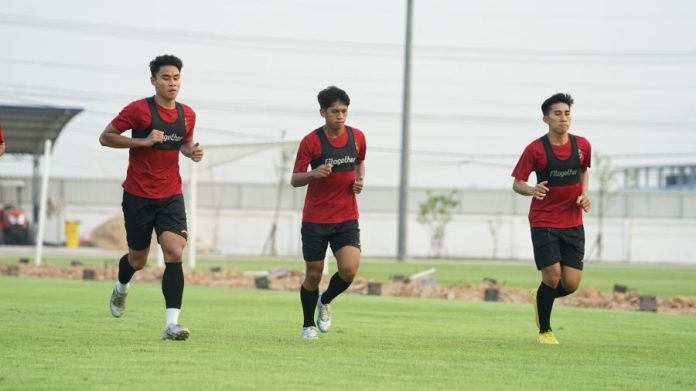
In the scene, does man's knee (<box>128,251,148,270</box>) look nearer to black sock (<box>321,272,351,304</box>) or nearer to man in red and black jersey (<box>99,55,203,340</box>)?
man in red and black jersey (<box>99,55,203,340</box>)

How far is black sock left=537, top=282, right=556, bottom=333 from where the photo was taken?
1406 centimetres

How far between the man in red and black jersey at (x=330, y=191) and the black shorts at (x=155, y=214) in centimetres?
115

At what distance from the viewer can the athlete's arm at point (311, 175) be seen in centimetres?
1312

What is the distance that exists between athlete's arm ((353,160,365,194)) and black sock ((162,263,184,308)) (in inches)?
76.0

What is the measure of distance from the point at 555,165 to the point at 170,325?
4227 mm

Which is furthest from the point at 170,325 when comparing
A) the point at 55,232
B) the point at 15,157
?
the point at 55,232

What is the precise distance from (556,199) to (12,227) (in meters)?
45.9

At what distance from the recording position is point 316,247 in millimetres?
13688

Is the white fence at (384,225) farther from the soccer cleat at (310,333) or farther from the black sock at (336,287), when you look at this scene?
the soccer cleat at (310,333)

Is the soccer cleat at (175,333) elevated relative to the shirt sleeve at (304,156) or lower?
lower

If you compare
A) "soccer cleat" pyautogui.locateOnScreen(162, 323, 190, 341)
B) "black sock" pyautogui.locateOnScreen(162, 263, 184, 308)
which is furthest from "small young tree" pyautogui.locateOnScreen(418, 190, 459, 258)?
"soccer cleat" pyautogui.locateOnScreen(162, 323, 190, 341)

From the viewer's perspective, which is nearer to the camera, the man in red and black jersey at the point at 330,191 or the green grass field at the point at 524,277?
the man in red and black jersey at the point at 330,191

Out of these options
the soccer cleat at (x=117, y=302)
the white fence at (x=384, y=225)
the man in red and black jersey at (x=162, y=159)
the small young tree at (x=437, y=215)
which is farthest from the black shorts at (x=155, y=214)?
the small young tree at (x=437, y=215)

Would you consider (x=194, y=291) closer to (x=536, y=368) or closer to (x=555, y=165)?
(x=555, y=165)
